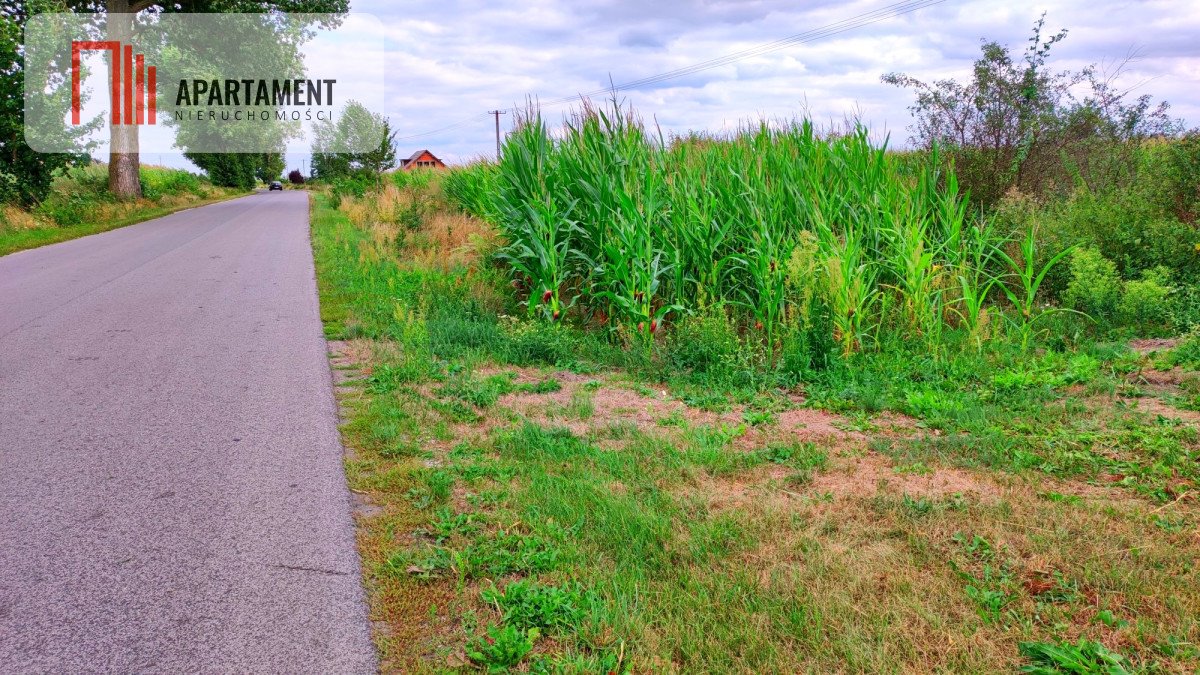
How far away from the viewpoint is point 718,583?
3111mm

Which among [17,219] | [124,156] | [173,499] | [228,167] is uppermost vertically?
[228,167]

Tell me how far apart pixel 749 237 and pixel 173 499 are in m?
5.50

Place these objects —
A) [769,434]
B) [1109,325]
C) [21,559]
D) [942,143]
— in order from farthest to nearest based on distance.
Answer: [942,143] < [1109,325] < [769,434] < [21,559]

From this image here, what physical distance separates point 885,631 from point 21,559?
12.4 ft

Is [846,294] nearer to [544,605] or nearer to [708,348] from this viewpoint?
[708,348]

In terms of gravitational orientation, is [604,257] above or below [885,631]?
above

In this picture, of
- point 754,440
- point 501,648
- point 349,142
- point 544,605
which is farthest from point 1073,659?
point 349,142

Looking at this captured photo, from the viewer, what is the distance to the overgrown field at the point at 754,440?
2.86 m

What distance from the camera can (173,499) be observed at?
4066 mm

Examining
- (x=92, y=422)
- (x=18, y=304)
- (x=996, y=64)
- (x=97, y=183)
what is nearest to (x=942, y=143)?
(x=996, y=64)

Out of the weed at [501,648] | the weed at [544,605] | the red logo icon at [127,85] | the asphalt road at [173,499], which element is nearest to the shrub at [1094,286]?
the weed at [544,605]

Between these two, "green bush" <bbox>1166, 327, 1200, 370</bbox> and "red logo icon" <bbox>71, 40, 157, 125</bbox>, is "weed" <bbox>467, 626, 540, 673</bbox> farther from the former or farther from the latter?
"red logo icon" <bbox>71, 40, 157, 125</bbox>

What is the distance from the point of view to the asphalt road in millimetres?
2865

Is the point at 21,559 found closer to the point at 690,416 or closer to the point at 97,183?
the point at 690,416
